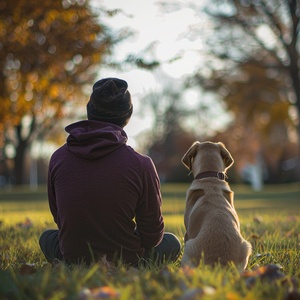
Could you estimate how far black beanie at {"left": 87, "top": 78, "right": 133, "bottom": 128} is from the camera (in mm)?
4379

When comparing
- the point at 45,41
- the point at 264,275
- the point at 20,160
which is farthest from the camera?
the point at 20,160

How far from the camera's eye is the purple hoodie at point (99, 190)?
4.23 m

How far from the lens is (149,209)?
4477 mm

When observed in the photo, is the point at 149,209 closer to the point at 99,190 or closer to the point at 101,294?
the point at 99,190

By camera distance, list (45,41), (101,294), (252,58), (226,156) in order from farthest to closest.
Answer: (252,58) < (45,41) < (226,156) < (101,294)

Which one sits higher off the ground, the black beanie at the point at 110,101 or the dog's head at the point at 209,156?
the black beanie at the point at 110,101

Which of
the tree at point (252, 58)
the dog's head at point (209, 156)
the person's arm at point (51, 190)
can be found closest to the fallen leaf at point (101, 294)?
the person's arm at point (51, 190)

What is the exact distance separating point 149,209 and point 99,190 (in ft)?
1.67

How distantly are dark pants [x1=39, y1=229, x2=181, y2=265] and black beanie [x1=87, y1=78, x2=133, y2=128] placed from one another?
1237 millimetres

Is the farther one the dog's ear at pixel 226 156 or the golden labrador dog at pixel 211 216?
the dog's ear at pixel 226 156

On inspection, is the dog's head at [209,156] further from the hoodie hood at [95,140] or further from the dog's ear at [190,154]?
the hoodie hood at [95,140]

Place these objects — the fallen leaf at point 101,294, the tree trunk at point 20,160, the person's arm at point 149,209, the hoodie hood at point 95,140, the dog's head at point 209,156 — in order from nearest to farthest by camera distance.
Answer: the fallen leaf at point 101,294
the hoodie hood at point 95,140
the person's arm at point 149,209
the dog's head at point 209,156
the tree trunk at point 20,160

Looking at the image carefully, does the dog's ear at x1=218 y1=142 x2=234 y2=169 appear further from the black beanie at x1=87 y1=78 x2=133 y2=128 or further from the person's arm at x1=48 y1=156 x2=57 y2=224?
the person's arm at x1=48 y1=156 x2=57 y2=224

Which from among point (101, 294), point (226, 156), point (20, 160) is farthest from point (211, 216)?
point (20, 160)
